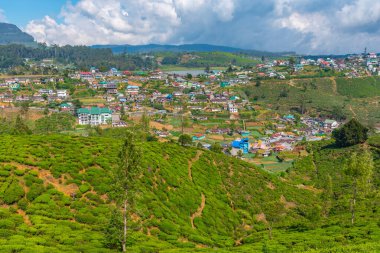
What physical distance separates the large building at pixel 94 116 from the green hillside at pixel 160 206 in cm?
7748

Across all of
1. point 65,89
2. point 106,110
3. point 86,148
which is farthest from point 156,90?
point 86,148

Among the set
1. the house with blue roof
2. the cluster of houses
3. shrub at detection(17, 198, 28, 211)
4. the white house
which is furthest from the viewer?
the white house

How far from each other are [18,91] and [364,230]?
166m

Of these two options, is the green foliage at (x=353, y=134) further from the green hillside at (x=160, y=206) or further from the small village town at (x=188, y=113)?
the green hillside at (x=160, y=206)

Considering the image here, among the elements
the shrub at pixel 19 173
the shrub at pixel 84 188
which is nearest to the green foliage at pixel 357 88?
the shrub at pixel 84 188

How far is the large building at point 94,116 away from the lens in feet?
415

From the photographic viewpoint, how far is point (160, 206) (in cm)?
3769

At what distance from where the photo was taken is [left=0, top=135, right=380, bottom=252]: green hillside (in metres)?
26.5

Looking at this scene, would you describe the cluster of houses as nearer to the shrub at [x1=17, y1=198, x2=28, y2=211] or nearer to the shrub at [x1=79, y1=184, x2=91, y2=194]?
the shrub at [x1=79, y1=184, x2=91, y2=194]

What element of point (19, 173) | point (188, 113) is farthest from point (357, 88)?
point (19, 173)

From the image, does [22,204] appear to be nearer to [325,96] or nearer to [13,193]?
[13,193]

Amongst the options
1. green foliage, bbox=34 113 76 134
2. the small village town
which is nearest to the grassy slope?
the small village town

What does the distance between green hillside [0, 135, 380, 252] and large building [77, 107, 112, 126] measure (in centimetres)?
7748

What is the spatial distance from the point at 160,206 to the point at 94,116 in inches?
3831
